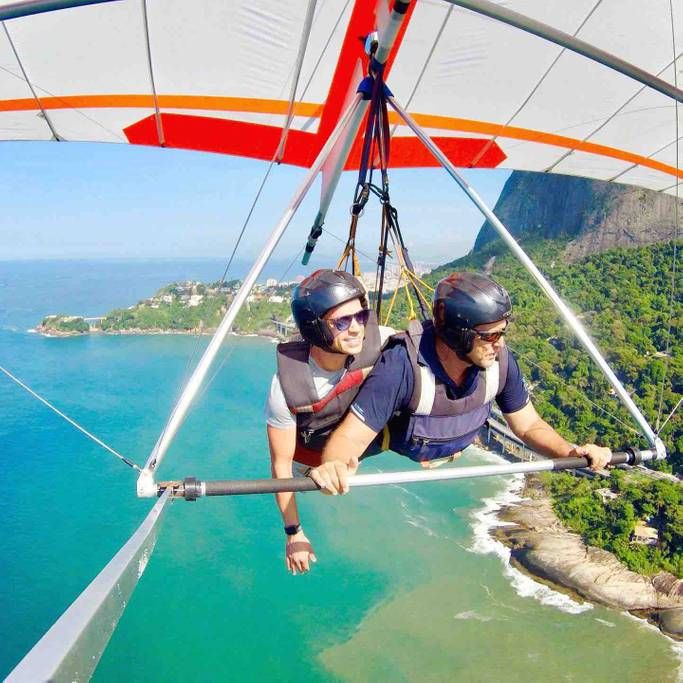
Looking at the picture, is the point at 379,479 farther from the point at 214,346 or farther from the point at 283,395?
the point at 214,346

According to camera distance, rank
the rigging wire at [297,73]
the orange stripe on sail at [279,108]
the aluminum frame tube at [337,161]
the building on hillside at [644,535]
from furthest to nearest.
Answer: the building on hillside at [644,535] → the orange stripe on sail at [279,108] → the rigging wire at [297,73] → the aluminum frame tube at [337,161]

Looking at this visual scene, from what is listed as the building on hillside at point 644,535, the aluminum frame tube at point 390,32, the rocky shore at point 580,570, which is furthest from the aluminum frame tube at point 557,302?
the building on hillside at point 644,535

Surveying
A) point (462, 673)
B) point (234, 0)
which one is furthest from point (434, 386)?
point (462, 673)

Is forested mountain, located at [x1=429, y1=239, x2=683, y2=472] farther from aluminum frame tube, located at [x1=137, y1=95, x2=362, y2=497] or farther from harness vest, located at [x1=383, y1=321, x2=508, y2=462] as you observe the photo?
harness vest, located at [x1=383, y1=321, x2=508, y2=462]

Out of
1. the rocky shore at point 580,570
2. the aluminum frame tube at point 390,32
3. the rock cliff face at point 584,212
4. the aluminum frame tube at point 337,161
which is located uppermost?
the rock cliff face at point 584,212

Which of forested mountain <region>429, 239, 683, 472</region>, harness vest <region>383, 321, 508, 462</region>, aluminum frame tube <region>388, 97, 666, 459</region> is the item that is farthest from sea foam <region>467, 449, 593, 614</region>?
harness vest <region>383, 321, 508, 462</region>

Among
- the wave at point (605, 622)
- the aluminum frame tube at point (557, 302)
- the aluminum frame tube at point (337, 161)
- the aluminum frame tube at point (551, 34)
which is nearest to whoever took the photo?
the aluminum frame tube at point (551, 34)

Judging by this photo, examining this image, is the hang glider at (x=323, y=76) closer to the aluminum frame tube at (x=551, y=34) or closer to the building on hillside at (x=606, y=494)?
the aluminum frame tube at (x=551, y=34)
